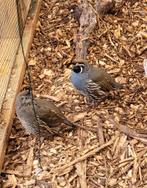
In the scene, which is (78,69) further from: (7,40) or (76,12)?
(76,12)

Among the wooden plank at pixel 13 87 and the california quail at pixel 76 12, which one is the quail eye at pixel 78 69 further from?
the california quail at pixel 76 12

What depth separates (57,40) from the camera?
209 inches

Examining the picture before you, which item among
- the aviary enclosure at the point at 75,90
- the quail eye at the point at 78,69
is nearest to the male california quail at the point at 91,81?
the quail eye at the point at 78,69

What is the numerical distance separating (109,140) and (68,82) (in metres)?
0.88

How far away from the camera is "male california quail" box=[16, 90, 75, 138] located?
410 centimetres

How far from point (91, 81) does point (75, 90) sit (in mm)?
268

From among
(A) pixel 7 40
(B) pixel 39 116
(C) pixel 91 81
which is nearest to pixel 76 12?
(A) pixel 7 40

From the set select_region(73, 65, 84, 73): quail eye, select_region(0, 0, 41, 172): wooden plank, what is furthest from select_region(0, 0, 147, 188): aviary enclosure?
select_region(73, 65, 84, 73): quail eye

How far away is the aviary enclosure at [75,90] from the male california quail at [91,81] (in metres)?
0.11

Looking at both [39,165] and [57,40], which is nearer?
[39,165]

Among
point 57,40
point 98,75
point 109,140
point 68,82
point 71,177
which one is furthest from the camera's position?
point 57,40

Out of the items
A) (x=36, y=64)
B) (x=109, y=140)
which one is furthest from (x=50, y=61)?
(x=109, y=140)

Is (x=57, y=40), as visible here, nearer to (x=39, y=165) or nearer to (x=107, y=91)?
(x=107, y=91)

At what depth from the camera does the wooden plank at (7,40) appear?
4566 mm
